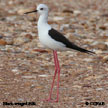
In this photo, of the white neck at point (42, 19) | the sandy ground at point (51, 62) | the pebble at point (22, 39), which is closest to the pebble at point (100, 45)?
the sandy ground at point (51, 62)

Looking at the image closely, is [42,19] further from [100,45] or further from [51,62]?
[100,45]

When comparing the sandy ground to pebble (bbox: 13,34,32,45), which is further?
pebble (bbox: 13,34,32,45)

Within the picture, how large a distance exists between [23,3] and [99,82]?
431 inches

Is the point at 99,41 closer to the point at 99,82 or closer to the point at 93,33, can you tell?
the point at 93,33

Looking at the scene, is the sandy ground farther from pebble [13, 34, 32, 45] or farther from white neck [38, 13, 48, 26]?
white neck [38, 13, 48, 26]

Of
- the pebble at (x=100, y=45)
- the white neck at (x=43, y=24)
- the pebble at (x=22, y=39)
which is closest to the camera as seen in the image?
the white neck at (x=43, y=24)

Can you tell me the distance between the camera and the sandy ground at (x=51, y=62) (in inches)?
264

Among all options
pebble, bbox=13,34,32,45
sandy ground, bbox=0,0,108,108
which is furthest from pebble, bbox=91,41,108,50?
pebble, bbox=13,34,32,45

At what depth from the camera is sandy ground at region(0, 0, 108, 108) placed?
22.0 feet

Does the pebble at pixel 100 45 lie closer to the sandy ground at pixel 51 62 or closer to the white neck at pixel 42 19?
the sandy ground at pixel 51 62

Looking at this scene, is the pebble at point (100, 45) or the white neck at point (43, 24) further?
the pebble at point (100, 45)

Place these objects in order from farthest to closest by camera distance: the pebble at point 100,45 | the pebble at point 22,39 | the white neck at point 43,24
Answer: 1. the pebble at point 22,39
2. the pebble at point 100,45
3. the white neck at point 43,24

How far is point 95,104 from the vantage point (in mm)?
6297

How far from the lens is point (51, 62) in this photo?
29.6ft
